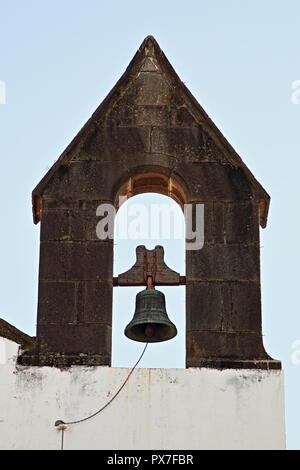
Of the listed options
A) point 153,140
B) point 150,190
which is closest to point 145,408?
point 150,190

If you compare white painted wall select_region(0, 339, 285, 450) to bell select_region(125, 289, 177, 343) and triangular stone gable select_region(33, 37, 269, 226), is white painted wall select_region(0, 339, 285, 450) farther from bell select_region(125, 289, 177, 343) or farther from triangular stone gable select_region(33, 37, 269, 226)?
triangular stone gable select_region(33, 37, 269, 226)

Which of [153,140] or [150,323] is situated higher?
[153,140]

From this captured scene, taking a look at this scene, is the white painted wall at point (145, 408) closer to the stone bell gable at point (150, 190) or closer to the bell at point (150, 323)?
the stone bell gable at point (150, 190)

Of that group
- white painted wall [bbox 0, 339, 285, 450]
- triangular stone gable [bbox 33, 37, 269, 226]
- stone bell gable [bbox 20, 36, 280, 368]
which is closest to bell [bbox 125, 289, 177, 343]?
stone bell gable [bbox 20, 36, 280, 368]

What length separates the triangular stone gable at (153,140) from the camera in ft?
72.2

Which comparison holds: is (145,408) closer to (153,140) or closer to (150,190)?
(150,190)

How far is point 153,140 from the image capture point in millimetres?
22266

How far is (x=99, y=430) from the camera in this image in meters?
20.5

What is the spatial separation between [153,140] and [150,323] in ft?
7.92

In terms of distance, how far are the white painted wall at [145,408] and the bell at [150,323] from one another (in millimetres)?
656

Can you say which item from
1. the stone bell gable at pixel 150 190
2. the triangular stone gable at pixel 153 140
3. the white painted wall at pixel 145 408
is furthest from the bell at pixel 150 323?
the triangular stone gable at pixel 153 140
